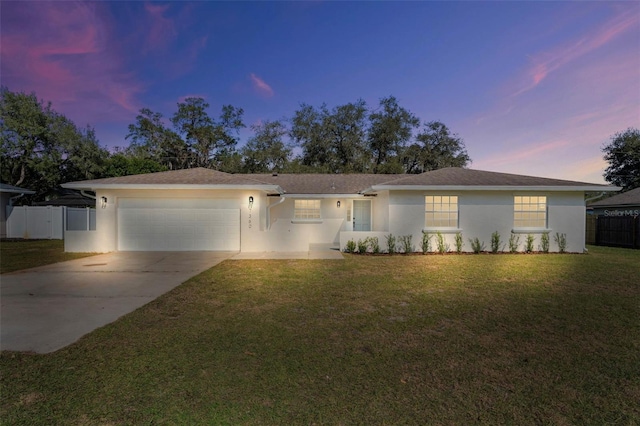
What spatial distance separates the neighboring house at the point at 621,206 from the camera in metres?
17.6

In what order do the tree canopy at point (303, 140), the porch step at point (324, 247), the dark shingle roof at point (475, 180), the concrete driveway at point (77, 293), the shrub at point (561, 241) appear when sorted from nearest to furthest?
the concrete driveway at point (77, 293) → the dark shingle roof at point (475, 180) → the shrub at point (561, 241) → the porch step at point (324, 247) → the tree canopy at point (303, 140)

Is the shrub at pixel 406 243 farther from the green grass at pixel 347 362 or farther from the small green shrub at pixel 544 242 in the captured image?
the green grass at pixel 347 362

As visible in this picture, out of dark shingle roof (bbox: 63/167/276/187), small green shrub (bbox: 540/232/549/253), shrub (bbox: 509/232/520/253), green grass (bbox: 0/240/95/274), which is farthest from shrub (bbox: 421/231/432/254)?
green grass (bbox: 0/240/95/274)

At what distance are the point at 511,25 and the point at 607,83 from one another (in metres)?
5.17

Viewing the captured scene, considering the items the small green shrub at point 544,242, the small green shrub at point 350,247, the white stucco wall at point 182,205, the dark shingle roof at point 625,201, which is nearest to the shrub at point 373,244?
the small green shrub at point 350,247

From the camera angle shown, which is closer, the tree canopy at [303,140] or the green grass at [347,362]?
the green grass at [347,362]

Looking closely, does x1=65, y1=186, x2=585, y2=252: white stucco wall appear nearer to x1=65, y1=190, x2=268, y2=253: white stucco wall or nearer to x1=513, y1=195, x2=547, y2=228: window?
x1=65, y1=190, x2=268, y2=253: white stucco wall

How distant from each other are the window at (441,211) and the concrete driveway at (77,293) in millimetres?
7858

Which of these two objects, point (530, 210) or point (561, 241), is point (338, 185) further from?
point (561, 241)

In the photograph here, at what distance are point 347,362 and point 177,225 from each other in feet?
36.0

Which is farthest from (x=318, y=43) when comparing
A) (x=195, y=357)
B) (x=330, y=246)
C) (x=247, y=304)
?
(x=195, y=357)

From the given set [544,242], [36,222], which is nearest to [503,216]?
[544,242]

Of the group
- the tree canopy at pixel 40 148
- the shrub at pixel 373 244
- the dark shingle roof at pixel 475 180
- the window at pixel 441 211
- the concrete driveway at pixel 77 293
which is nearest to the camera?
the concrete driveway at pixel 77 293

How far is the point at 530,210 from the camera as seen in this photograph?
12.4m
